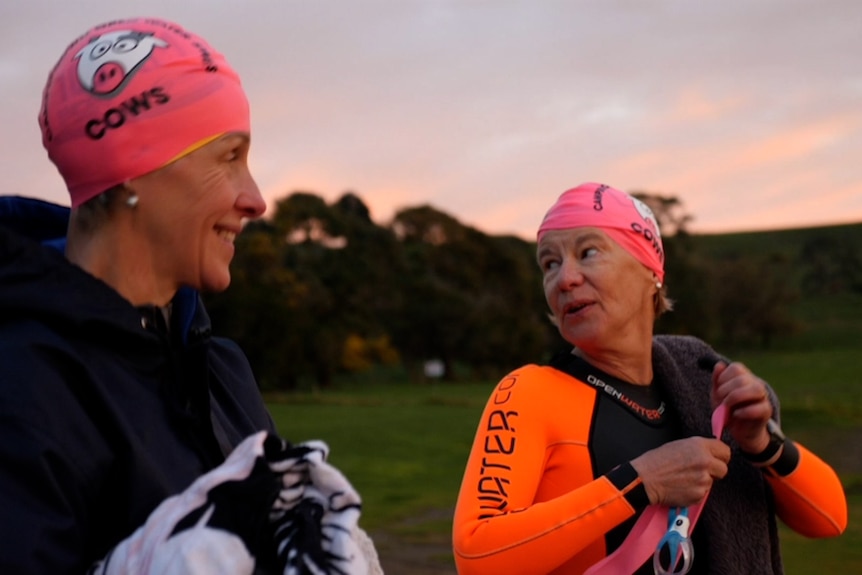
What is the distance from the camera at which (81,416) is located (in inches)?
67.7

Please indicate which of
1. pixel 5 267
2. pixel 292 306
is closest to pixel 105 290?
pixel 5 267

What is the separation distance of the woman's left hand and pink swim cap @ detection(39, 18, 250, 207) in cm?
201

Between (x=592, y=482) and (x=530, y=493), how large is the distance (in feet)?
0.68

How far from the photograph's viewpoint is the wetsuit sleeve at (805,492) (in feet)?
11.8

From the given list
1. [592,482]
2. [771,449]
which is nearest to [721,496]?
[771,449]

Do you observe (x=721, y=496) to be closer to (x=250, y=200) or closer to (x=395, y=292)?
(x=250, y=200)

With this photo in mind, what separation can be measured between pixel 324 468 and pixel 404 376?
51071 mm

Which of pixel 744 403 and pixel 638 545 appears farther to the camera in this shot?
pixel 744 403

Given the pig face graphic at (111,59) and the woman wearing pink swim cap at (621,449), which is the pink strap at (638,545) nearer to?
the woman wearing pink swim cap at (621,449)

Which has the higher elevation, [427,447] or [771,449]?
[771,449]

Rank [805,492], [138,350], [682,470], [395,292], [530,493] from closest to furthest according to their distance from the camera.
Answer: [138,350] < [682,470] < [530,493] < [805,492] < [395,292]

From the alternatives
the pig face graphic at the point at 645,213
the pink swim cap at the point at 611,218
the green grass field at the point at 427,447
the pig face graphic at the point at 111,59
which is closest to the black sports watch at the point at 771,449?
the pink swim cap at the point at 611,218

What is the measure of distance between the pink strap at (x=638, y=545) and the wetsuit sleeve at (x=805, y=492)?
1.45 feet

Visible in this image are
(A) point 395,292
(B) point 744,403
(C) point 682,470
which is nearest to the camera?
(C) point 682,470
